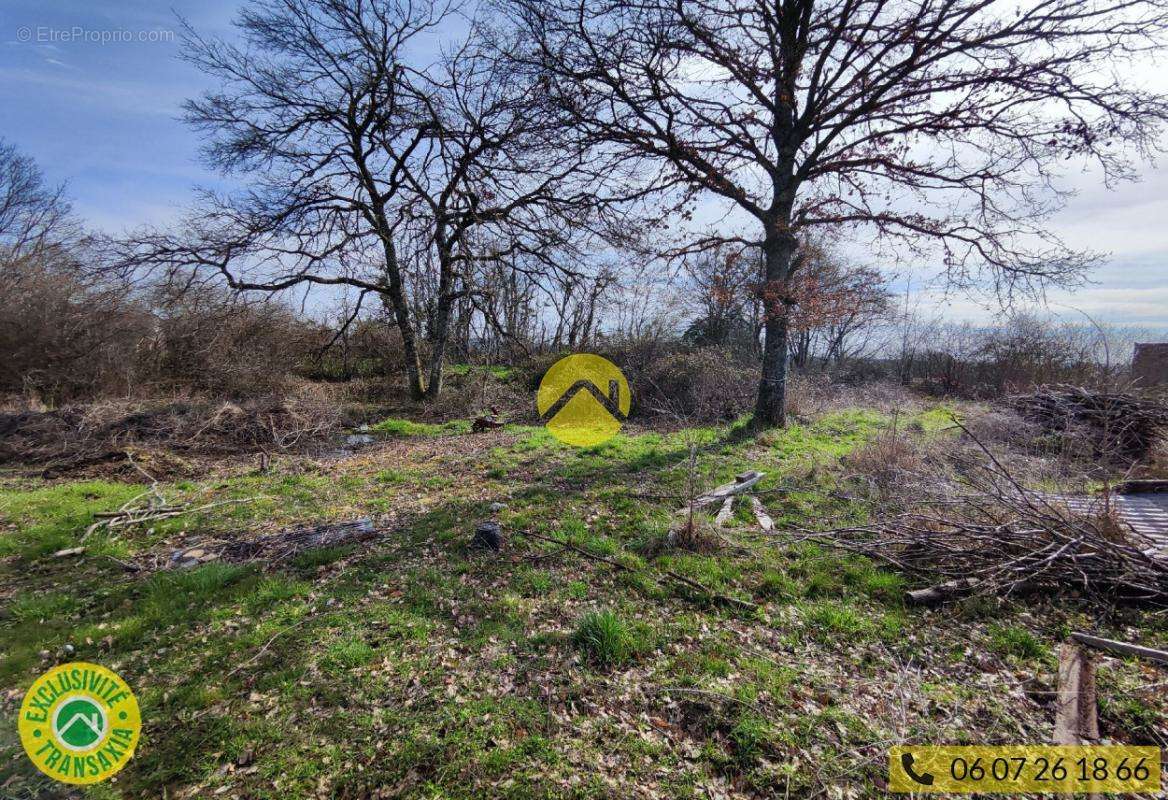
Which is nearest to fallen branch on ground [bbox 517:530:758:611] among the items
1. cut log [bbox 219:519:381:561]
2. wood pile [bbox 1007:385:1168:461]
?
cut log [bbox 219:519:381:561]

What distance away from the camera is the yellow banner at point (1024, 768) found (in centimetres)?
212

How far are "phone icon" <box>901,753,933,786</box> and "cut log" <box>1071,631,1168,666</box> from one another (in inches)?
60.9

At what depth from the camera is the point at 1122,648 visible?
8.82 ft

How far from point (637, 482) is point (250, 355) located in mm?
12316

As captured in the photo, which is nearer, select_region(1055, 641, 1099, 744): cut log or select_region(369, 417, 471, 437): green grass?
select_region(1055, 641, 1099, 744): cut log

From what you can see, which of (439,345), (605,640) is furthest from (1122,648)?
(439,345)

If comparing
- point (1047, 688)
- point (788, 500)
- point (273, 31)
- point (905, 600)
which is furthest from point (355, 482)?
point (273, 31)

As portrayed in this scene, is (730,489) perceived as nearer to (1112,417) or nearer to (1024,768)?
(1024,768)

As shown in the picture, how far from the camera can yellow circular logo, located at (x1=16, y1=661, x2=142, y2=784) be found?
2242 mm

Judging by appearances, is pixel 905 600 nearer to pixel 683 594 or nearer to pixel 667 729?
pixel 683 594

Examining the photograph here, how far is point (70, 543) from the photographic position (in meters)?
4.64

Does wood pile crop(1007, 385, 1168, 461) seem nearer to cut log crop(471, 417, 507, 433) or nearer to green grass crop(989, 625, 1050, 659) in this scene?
green grass crop(989, 625, 1050, 659)

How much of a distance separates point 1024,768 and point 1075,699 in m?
0.82

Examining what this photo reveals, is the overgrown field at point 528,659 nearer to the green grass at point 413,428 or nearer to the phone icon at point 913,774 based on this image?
the phone icon at point 913,774
